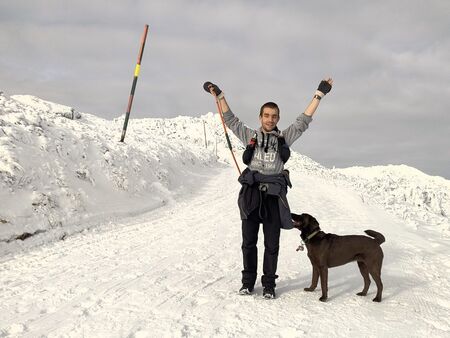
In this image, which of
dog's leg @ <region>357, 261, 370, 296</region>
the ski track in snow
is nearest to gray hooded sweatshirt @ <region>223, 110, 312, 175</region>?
the ski track in snow

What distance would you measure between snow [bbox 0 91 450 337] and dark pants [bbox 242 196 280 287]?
252mm

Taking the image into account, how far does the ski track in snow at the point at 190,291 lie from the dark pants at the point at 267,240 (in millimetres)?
247

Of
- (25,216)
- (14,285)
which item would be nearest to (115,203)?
(25,216)

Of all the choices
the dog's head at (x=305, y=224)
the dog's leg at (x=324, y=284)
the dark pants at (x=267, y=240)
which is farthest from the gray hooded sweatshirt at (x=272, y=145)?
the dog's leg at (x=324, y=284)

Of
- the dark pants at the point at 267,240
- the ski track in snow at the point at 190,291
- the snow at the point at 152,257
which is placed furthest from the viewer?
the dark pants at the point at 267,240

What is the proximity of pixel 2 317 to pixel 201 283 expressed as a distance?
85.1 inches

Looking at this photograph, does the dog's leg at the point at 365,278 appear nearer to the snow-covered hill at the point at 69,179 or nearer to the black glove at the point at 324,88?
the black glove at the point at 324,88

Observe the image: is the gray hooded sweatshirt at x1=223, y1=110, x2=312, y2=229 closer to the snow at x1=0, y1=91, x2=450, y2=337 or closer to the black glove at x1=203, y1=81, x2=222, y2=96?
the black glove at x1=203, y1=81, x2=222, y2=96

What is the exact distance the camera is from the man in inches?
169

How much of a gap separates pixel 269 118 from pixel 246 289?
2.04 metres

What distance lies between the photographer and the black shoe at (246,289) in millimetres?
4293

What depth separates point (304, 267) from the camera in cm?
572

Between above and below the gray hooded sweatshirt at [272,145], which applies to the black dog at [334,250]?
below

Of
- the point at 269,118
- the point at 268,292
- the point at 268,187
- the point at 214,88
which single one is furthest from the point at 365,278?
the point at 214,88
